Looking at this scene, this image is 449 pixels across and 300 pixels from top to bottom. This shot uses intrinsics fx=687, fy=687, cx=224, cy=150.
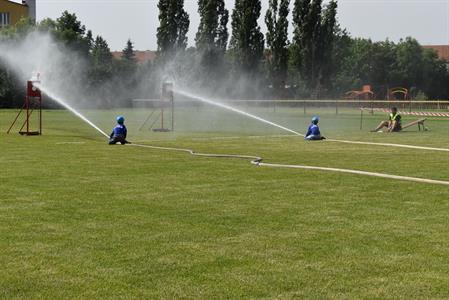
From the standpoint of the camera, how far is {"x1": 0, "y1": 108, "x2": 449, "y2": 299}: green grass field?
251 inches

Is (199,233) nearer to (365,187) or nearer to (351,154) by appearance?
(365,187)

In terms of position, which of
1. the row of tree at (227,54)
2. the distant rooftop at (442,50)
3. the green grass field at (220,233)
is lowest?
the green grass field at (220,233)

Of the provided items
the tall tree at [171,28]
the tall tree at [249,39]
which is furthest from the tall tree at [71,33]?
the tall tree at [249,39]

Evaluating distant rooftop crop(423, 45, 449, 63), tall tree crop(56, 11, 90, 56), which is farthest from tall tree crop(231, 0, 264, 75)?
distant rooftop crop(423, 45, 449, 63)

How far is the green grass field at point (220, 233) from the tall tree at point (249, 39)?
239ft

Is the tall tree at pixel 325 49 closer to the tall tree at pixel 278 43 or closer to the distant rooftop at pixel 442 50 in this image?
the tall tree at pixel 278 43

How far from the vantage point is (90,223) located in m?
9.26

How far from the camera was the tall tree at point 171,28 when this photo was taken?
90.4 metres

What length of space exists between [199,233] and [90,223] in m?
1.61

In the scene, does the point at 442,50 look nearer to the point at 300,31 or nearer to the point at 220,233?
the point at 300,31

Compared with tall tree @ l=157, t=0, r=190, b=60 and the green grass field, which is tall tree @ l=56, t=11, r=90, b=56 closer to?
tall tree @ l=157, t=0, r=190, b=60

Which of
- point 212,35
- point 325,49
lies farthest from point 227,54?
point 325,49

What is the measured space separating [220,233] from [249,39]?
8099cm

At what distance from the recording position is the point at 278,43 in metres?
89.2
